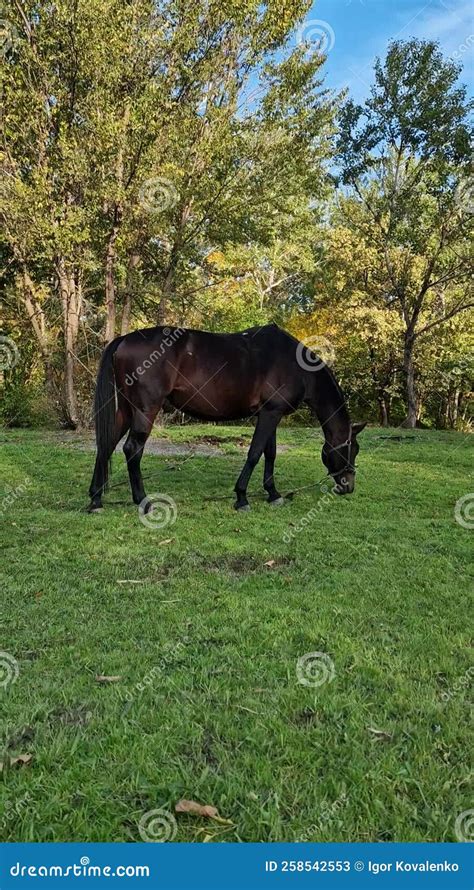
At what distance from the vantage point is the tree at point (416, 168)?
17.8 metres

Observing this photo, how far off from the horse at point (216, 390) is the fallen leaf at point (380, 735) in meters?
4.34

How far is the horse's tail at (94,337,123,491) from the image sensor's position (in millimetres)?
6609

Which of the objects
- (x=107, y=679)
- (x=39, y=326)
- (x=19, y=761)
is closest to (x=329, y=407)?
(x=107, y=679)

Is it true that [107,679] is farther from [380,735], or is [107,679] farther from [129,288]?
[129,288]

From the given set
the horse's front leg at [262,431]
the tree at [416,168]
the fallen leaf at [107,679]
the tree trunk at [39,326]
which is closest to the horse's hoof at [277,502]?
the horse's front leg at [262,431]

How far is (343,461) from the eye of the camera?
24.3 feet

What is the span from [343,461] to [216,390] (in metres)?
1.91

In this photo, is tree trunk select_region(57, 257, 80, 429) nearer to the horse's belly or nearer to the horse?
the horse

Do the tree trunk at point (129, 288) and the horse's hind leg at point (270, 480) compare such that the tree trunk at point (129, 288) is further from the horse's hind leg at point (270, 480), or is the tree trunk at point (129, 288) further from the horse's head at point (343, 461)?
the horse's head at point (343, 461)

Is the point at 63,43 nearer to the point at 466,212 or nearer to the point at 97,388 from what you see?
the point at 97,388

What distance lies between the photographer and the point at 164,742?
7.80 feet

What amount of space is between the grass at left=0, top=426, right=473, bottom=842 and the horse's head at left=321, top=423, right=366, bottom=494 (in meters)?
1.16

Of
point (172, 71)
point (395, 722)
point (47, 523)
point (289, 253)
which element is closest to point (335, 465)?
point (47, 523)

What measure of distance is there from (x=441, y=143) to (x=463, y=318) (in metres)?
7.65
